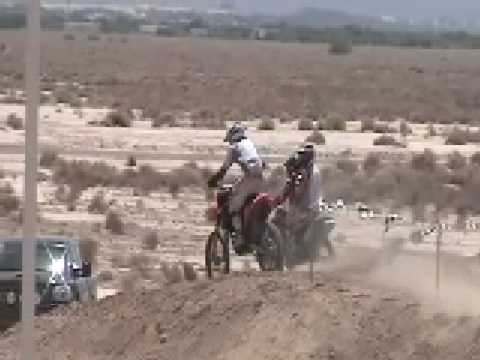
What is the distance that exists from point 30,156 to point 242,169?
33.3 ft

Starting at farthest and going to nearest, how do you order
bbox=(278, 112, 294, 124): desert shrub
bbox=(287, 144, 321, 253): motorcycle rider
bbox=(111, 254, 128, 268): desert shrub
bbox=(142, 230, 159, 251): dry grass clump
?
bbox=(278, 112, 294, 124): desert shrub, bbox=(142, 230, 159, 251): dry grass clump, bbox=(111, 254, 128, 268): desert shrub, bbox=(287, 144, 321, 253): motorcycle rider

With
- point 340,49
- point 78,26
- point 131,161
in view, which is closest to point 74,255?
point 131,161

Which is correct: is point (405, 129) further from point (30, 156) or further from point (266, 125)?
point (30, 156)

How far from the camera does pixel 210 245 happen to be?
65.6 feet

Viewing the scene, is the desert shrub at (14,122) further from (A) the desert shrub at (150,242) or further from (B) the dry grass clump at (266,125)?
(A) the desert shrub at (150,242)

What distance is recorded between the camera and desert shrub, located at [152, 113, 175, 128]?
66688 mm

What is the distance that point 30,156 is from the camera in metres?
8.84

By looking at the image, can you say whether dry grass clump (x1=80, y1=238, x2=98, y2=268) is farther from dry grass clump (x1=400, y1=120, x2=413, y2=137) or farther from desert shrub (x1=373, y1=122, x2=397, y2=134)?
desert shrub (x1=373, y1=122, x2=397, y2=134)

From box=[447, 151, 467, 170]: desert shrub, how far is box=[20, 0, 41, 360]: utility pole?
136 ft

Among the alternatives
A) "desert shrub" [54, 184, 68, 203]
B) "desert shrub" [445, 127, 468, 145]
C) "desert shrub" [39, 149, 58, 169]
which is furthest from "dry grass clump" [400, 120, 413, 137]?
"desert shrub" [54, 184, 68, 203]

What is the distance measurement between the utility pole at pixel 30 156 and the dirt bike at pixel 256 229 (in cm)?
989

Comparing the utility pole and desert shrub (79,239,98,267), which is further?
desert shrub (79,239,98,267)

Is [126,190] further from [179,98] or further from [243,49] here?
[243,49]

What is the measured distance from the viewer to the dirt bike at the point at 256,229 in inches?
748
